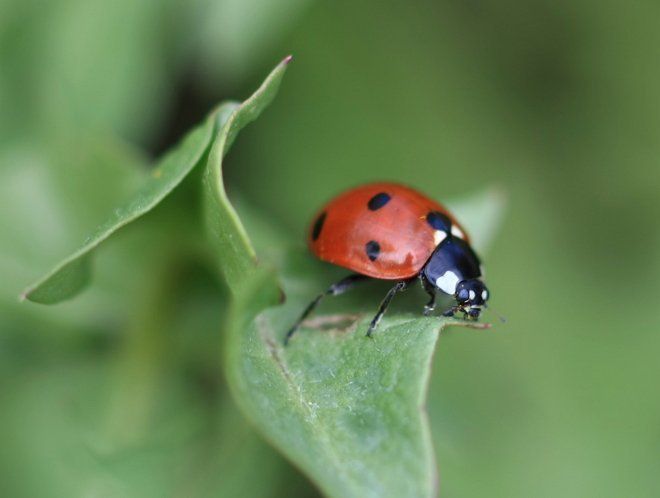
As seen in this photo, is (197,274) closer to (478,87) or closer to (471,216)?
(471,216)

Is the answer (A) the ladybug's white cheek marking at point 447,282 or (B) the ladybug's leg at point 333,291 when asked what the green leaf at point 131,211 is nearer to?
(B) the ladybug's leg at point 333,291

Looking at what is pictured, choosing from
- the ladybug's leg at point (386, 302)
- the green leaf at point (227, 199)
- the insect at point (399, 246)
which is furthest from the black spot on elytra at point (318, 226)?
the green leaf at point (227, 199)

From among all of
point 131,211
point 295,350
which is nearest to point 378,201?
point 295,350

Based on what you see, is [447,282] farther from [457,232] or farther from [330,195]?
[330,195]

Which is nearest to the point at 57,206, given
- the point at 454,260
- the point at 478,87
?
the point at 454,260

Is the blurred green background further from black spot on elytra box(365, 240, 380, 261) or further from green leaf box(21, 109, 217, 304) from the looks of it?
black spot on elytra box(365, 240, 380, 261)
